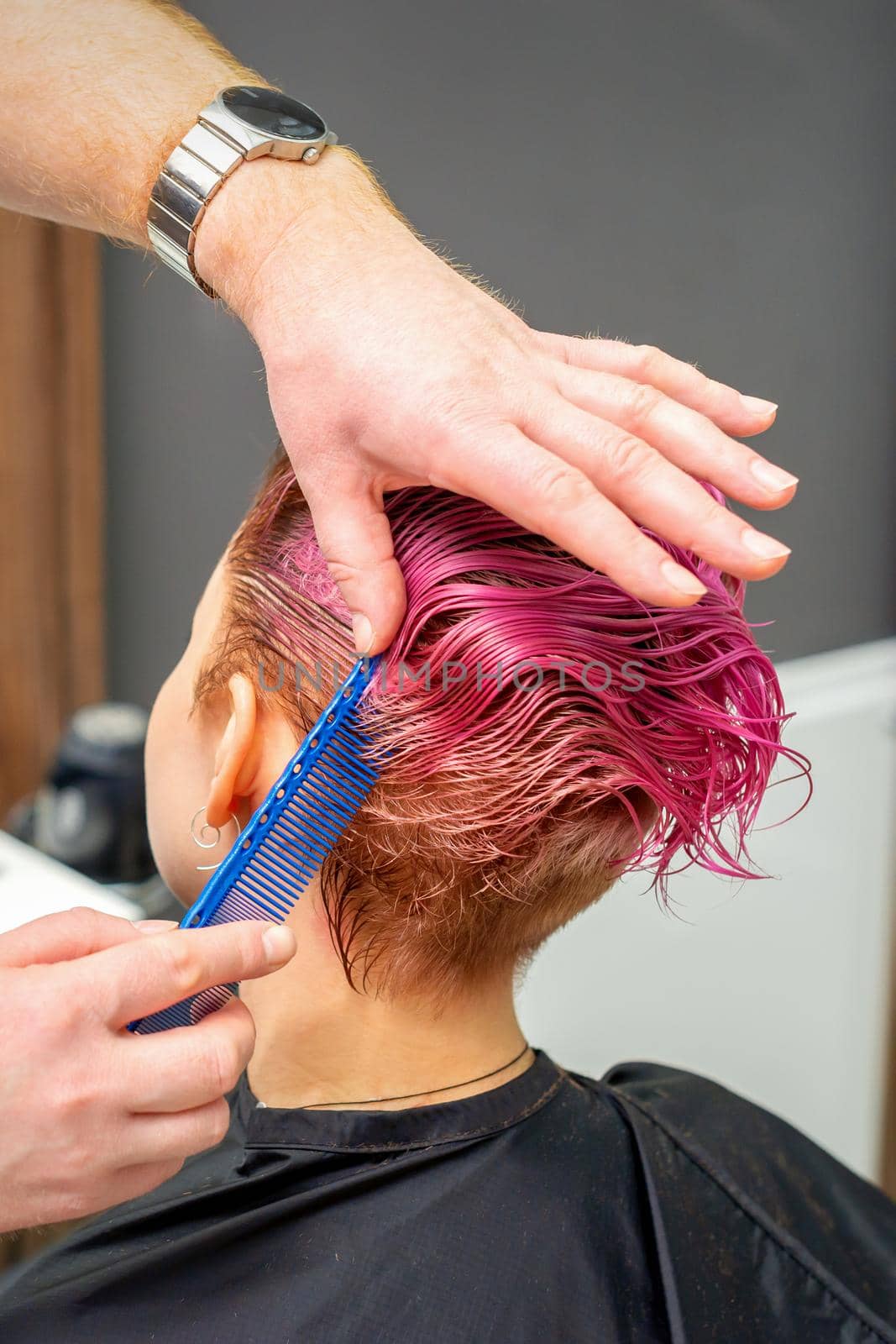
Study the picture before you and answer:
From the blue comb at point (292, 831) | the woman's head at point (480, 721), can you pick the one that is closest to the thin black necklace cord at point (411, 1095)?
the woman's head at point (480, 721)

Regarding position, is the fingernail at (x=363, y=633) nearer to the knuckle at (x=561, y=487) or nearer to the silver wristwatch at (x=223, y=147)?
the knuckle at (x=561, y=487)

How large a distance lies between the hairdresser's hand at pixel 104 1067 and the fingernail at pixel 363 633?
0.74ft

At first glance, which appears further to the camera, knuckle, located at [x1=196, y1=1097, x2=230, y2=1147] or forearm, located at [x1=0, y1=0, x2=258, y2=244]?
forearm, located at [x1=0, y1=0, x2=258, y2=244]

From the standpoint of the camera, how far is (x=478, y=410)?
0.76 meters

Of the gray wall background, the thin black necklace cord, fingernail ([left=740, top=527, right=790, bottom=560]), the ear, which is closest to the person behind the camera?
fingernail ([left=740, top=527, right=790, bottom=560])

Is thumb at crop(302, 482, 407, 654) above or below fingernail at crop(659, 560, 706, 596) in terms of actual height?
below

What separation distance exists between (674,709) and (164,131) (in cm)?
70

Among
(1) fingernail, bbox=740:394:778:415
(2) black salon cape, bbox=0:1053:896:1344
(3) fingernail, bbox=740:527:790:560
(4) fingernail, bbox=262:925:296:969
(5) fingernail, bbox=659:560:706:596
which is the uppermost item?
(1) fingernail, bbox=740:394:778:415

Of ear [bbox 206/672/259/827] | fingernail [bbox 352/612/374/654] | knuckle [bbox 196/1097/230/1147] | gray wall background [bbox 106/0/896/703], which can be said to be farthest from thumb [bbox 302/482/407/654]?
gray wall background [bbox 106/0/896/703]

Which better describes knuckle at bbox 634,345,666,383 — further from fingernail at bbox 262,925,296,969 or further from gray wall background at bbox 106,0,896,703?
gray wall background at bbox 106,0,896,703

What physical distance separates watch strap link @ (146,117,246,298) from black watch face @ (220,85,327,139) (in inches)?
1.1

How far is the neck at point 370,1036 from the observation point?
103cm

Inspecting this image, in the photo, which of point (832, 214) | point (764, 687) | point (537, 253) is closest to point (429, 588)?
point (764, 687)

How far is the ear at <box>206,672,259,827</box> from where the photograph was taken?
3.06 ft
